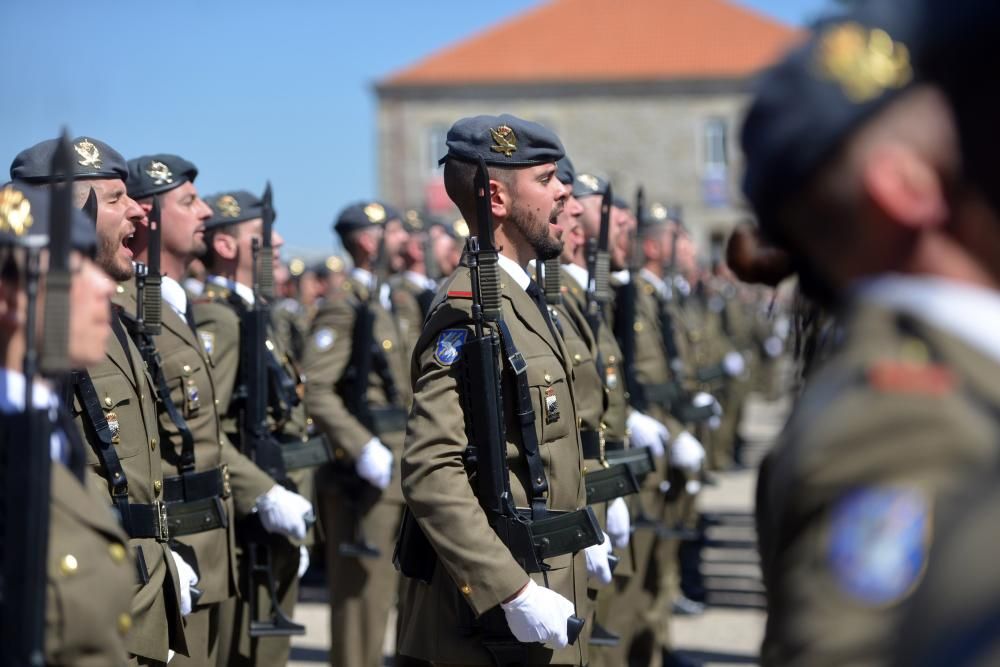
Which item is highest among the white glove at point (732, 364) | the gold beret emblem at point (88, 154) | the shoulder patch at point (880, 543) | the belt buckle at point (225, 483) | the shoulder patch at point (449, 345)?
the gold beret emblem at point (88, 154)

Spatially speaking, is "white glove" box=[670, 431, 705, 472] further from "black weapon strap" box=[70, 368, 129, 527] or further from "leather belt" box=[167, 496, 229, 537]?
"black weapon strap" box=[70, 368, 129, 527]

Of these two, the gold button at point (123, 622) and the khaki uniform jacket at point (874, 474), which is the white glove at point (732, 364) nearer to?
the gold button at point (123, 622)

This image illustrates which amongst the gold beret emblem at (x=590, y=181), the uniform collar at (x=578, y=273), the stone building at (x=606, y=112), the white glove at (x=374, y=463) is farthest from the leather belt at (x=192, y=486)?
the stone building at (x=606, y=112)

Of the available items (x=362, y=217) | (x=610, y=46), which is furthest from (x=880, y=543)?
(x=610, y=46)

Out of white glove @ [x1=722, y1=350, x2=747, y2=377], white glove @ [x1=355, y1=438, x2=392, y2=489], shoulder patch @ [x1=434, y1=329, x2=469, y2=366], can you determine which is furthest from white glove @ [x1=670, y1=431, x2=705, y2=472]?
white glove @ [x1=722, y1=350, x2=747, y2=377]

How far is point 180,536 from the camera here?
451cm

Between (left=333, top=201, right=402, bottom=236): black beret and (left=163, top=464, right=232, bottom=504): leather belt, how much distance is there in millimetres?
3291

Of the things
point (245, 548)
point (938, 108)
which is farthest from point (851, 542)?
point (245, 548)

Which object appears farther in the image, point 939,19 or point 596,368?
point 596,368

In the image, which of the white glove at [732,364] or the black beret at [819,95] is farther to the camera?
the white glove at [732,364]

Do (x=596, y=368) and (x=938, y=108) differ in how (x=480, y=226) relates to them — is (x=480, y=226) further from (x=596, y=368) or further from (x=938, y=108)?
(x=938, y=108)

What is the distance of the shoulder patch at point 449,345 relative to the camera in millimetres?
3740

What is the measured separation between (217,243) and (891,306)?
4801 millimetres

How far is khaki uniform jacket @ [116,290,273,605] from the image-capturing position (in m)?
4.56
